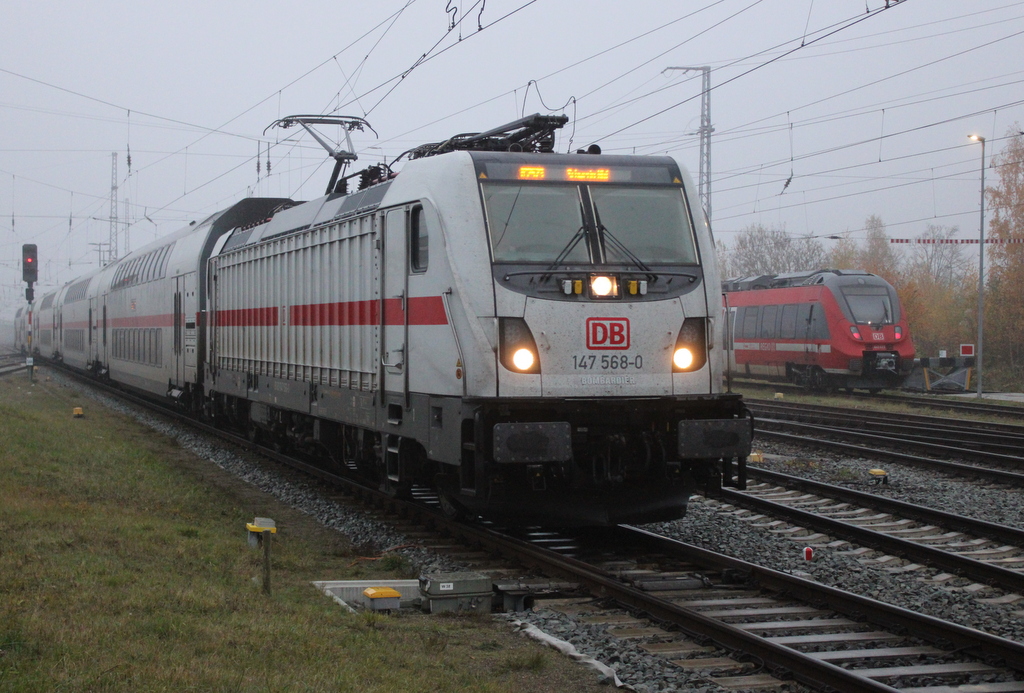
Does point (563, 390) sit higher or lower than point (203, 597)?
higher

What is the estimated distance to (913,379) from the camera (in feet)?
125

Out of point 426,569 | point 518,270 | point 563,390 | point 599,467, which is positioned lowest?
point 426,569

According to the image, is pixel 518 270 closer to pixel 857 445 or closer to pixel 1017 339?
pixel 857 445

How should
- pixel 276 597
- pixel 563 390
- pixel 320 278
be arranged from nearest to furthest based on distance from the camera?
pixel 276 597 → pixel 563 390 → pixel 320 278

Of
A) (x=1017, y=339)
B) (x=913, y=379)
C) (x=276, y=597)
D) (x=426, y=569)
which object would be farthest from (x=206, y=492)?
(x=1017, y=339)

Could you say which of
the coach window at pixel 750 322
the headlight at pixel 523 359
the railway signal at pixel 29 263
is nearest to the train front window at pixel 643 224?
the headlight at pixel 523 359

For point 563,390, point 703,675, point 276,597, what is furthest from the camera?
point 563,390

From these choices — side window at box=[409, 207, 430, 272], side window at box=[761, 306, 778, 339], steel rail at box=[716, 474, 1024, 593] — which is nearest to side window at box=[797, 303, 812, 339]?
side window at box=[761, 306, 778, 339]

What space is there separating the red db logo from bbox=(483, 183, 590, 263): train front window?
0.61 metres

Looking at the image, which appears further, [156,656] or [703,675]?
[703,675]

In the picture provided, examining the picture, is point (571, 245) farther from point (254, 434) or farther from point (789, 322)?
point (789, 322)

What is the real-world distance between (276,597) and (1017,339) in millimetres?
40159

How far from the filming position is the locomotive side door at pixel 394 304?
32.9 ft

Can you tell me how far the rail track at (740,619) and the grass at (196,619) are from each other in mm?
873
